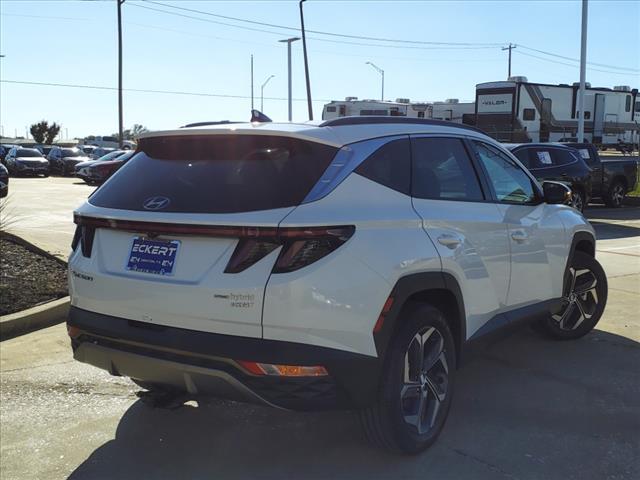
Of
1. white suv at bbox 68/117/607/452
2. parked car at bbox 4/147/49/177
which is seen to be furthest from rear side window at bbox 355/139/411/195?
parked car at bbox 4/147/49/177

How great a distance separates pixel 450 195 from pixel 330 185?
108cm

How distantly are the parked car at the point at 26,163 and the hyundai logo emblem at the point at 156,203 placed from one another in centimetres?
3262

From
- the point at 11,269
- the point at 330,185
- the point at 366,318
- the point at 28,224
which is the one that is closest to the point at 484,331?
the point at 366,318

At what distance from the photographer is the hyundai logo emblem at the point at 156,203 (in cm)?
312

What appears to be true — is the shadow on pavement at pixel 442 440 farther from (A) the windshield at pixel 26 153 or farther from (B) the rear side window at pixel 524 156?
(A) the windshield at pixel 26 153

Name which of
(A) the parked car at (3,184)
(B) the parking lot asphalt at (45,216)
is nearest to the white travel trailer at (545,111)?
(B) the parking lot asphalt at (45,216)

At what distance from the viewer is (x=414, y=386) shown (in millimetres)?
3436

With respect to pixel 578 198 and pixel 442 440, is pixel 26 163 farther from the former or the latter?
pixel 442 440

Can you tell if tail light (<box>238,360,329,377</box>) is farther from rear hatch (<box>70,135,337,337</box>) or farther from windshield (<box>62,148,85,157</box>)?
windshield (<box>62,148,85,157</box>)

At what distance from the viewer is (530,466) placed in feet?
11.2

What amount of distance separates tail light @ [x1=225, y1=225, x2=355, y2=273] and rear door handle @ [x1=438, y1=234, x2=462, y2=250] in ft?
2.69

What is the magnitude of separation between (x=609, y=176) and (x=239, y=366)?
17.4 meters

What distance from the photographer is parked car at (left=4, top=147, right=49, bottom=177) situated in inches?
1277

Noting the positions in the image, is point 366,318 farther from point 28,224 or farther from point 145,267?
point 28,224
